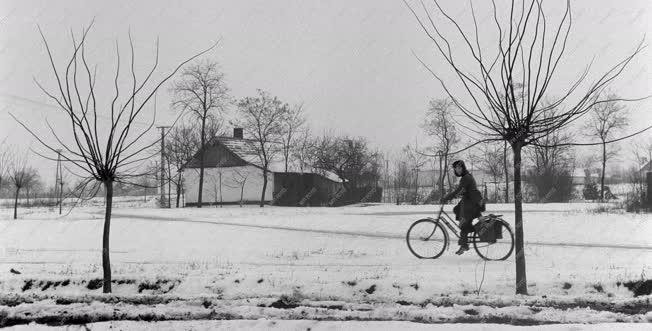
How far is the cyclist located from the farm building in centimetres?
3350

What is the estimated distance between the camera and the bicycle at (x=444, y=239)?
10.1 metres

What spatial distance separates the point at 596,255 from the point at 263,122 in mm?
35031

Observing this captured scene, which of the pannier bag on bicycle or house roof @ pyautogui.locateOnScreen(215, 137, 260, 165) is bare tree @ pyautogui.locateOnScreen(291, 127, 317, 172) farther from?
the pannier bag on bicycle

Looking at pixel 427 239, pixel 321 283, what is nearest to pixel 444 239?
pixel 427 239

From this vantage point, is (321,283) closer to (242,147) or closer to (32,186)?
(242,147)

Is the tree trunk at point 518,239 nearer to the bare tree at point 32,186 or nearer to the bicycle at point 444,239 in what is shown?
the bicycle at point 444,239

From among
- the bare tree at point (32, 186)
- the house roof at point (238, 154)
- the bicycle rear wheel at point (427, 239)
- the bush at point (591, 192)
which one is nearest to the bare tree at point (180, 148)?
the house roof at point (238, 154)

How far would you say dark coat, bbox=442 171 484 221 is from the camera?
32.7 ft

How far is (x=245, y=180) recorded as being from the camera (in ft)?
151

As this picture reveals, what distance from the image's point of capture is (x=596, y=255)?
10.8 metres

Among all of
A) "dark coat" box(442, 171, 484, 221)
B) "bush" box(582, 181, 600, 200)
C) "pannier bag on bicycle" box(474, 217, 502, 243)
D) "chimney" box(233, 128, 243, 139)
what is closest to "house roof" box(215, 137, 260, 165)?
"chimney" box(233, 128, 243, 139)

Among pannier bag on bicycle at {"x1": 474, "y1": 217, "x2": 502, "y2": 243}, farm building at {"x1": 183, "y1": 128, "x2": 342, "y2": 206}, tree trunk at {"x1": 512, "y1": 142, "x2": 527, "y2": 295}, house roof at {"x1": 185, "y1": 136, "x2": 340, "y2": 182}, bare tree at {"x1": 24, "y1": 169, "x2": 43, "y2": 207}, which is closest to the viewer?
tree trunk at {"x1": 512, "y1": 142, "x2": 527, "y2": 295}

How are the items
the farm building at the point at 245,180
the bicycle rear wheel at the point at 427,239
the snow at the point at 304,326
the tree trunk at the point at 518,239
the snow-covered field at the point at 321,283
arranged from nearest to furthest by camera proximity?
the snow at the point at 304,326, the snow-covered field at the point at 321,283, the tree trunk at the point at 518,239, the bicycle rear wheel at the point at 427,239, the farm building at the point at 245,180

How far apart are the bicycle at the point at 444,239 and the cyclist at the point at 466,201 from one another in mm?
129
